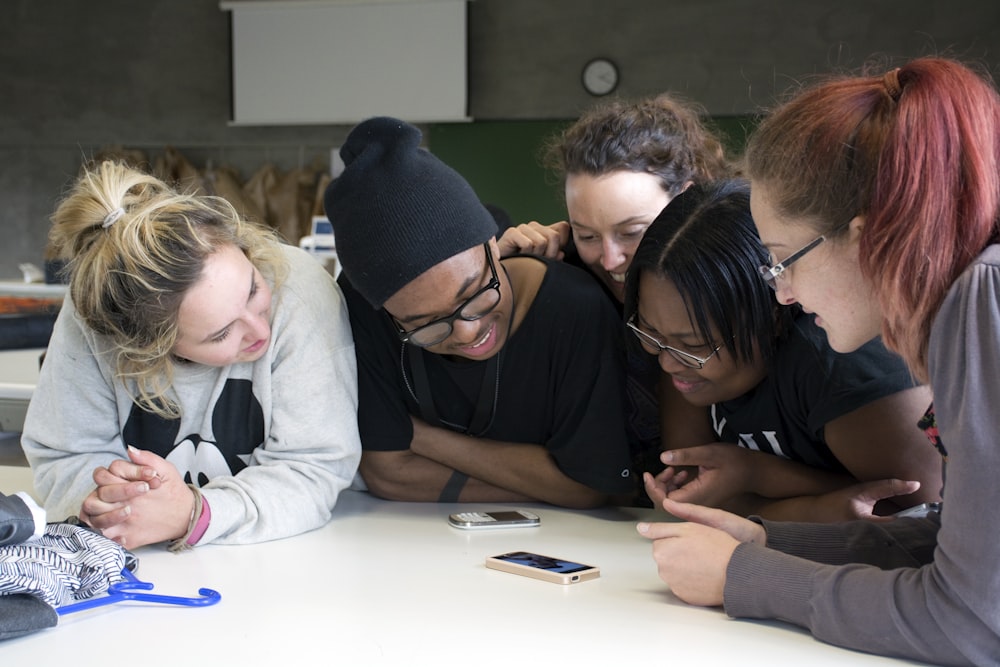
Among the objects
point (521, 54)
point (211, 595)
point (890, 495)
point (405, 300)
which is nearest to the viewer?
point (211, 595)

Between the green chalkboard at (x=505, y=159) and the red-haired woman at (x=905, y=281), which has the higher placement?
the green chalkboard at (x=505, y=159)

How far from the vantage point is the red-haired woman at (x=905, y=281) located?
97cm

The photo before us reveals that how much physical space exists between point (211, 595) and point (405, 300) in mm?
563

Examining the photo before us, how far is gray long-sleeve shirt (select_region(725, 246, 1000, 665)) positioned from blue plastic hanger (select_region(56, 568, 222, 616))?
67 centimetres

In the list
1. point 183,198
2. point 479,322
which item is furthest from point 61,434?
point 479,322

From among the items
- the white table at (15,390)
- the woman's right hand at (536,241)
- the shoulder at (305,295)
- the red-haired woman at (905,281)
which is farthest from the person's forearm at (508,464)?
the white table at (15,390)

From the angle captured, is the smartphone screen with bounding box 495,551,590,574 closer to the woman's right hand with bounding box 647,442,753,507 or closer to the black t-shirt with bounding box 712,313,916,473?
the woman's right hand with bounding box 647,442,753,507

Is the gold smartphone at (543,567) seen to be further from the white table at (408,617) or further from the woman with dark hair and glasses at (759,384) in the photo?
the woman with dark hair and glasses at (759,384)

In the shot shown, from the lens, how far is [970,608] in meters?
1.00

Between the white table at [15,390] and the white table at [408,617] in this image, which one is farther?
the white table at [15,390]

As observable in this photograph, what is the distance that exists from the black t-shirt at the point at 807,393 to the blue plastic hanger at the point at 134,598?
2.96 feet

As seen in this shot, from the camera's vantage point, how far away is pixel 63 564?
1274 mm

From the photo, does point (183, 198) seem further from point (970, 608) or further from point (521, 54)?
point (521, 54)

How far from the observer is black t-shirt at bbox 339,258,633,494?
1.77m
